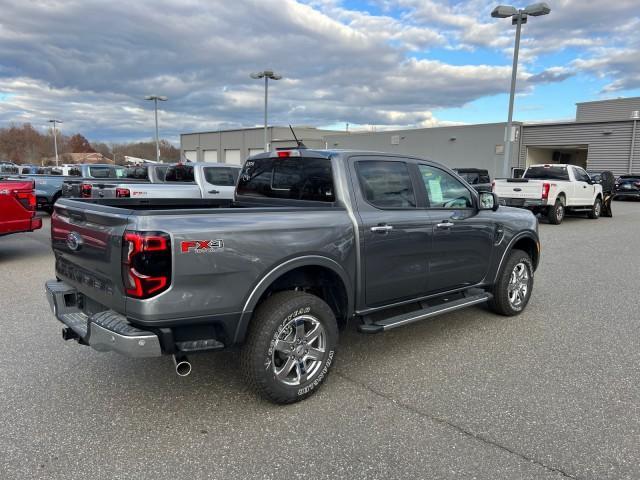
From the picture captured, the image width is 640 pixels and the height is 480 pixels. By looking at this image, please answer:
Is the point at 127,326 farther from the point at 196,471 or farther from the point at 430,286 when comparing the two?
the point at 430,286

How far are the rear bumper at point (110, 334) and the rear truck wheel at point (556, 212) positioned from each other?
15.2m

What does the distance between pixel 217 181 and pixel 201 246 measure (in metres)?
9.77

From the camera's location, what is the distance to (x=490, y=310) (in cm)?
584

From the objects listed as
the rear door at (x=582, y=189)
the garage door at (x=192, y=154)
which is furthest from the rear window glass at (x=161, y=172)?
the garage door at (x=192, y=154)

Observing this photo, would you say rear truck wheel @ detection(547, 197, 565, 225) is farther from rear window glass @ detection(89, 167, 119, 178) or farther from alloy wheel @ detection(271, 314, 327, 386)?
rear window glass @ detection(89, 167, 119, 178)

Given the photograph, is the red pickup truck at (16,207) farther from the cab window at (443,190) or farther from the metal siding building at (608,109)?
the metal siding building at (608,109)

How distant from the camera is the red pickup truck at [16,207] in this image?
321 inches

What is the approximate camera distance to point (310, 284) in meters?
3.81

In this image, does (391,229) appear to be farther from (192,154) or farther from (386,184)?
(192,154)

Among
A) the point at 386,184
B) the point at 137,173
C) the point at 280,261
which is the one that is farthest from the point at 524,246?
the point at 137,173

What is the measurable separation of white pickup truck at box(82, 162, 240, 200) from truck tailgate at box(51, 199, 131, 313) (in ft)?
23.2

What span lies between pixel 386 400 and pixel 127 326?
1.90m

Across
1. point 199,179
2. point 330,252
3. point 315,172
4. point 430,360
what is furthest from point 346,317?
point 199,179

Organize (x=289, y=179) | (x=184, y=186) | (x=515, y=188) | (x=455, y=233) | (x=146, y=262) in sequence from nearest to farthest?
(x=146, y=262), (x=289, y=179), (x=455, y=233), (x=184, y=186), (x=515, y=188)
